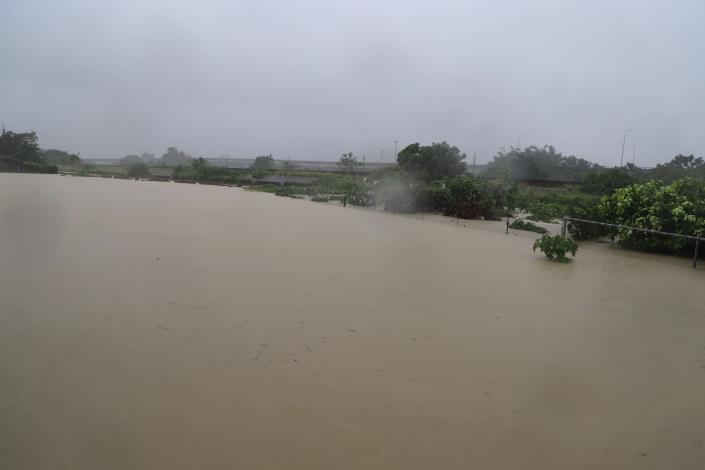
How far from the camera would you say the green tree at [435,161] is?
24.1m

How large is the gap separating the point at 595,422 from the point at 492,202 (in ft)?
47.1

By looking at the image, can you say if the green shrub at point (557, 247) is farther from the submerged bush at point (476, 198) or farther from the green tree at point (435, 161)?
the green tree at point (435, 161)

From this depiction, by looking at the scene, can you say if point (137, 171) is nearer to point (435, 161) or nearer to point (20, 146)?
point (20, 146)

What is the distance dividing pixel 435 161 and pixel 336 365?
71.4 feet

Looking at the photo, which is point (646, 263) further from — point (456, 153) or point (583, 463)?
point (456, 153)

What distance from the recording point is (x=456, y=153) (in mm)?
24812

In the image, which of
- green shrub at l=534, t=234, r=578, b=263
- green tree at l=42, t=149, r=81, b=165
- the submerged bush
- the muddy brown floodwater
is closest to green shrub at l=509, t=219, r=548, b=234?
the submerged bush

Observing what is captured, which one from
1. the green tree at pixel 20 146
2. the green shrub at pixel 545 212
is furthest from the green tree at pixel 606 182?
the green tree at pixel 20 146

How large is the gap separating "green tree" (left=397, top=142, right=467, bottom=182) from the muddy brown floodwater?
17.1 m

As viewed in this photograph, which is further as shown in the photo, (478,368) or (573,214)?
(573,214)

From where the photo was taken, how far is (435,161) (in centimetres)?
2431

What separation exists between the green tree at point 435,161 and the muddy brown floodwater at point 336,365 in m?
17.1

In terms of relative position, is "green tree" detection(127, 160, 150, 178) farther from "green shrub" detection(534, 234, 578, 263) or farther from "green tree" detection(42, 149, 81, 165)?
"green shrub" detection(534, 234, 578, 263)

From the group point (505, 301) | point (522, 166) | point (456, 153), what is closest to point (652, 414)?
point (505, 301)
